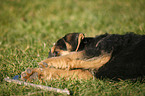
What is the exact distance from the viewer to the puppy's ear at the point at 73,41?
3.11m

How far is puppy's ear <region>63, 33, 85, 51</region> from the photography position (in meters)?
3.11

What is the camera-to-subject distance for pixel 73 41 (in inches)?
124

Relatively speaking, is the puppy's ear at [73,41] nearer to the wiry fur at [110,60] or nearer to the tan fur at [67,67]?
the wiry fur at [110,60]

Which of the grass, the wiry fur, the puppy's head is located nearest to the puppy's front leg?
the wiry fur

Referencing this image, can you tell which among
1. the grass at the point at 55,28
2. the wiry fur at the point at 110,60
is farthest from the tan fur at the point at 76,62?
the grass at the point at 55,28

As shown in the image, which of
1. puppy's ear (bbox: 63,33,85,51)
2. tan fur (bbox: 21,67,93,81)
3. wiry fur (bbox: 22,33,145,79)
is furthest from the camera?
puppy's ear (bbox: 63,33,85,51)

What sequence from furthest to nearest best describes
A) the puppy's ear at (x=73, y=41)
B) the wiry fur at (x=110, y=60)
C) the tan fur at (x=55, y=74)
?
the puppy's ear at (x=73, y=41) → the tan fur at (x=55, y=74) → the wiry fur at (x=110, y=60)

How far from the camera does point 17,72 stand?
3164 millimetres

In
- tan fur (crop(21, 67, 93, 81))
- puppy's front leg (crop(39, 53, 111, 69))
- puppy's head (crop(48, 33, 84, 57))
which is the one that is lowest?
tan fur (crop(21, 67, 93, 81))

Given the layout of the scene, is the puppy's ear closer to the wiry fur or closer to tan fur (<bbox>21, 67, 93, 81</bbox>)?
the wiry fur

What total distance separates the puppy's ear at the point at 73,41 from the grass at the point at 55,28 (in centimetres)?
68

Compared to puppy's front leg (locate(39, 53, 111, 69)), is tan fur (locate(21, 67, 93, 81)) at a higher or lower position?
lower

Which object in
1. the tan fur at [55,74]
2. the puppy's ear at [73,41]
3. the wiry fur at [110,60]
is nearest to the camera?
the wiry fur at [110,60]

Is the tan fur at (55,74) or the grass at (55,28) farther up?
the grass at (55,28)
